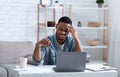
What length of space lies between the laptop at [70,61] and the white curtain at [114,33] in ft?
8.59

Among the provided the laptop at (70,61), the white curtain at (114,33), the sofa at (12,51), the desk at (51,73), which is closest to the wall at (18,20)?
the sofa at (12,51)

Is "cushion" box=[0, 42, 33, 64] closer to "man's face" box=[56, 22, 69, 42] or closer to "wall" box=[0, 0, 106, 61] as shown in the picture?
"wall" box=[0, 0, 106, 61]

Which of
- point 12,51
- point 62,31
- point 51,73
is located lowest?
point 12,51

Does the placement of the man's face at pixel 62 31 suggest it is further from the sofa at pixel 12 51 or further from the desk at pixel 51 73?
the sofa at pixel 12 51

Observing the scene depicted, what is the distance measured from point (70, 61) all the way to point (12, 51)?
2.59m

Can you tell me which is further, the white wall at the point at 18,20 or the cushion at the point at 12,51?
the white wall at the point at 18,20

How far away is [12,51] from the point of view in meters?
4.91

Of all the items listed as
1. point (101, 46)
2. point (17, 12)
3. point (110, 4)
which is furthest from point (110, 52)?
point (17, 12)

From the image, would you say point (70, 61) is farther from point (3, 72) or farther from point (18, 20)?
point (18, 20)

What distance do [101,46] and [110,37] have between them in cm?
25

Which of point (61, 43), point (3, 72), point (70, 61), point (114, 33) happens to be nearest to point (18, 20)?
point (3, 72)

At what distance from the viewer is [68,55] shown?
247 centimetres

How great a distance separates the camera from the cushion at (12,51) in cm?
485

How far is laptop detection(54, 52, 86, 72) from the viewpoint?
246 cm
